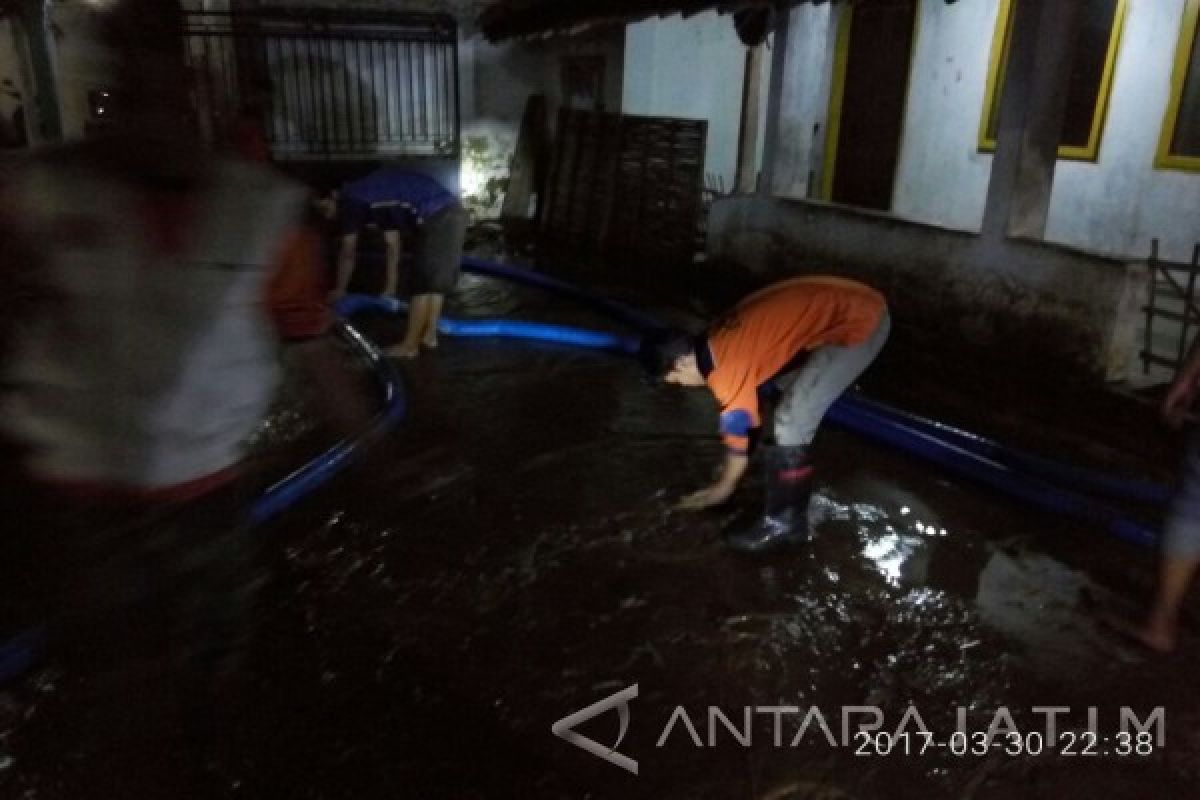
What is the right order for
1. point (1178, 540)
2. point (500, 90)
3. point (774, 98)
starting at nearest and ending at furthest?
point (1178, 540) → point (774, 98) → point (500, 90)

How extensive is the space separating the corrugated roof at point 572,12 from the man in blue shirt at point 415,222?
12.7ft

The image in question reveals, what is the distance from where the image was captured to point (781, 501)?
4.30 meters

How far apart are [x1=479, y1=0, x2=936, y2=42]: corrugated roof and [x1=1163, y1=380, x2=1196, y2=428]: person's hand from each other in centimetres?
596

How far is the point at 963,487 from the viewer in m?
5.05

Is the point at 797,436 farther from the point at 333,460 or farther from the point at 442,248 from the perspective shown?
the point at 442,248

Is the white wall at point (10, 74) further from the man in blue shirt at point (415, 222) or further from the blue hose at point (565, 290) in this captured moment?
the man in blue shirt at point (415, 222)

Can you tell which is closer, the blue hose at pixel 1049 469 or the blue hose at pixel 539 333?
the blue hose at pixel 1049 469

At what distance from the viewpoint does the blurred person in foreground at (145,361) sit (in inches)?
72.2

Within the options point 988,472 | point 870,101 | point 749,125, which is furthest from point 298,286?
point 870,101

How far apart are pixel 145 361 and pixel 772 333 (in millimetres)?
2702

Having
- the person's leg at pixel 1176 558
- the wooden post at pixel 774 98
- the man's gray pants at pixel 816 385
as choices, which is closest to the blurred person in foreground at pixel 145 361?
the man's gray pants at pixel 816 385

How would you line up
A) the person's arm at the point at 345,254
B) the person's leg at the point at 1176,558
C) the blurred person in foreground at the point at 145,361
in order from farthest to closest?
the person's arm at the point at 345,254, the person's leg at the point at 1176,558, the blurred person in foreground at the point at 145,361

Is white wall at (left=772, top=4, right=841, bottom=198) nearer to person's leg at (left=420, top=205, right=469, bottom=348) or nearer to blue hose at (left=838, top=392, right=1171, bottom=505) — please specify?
person's leg at (left=420, top=205, right=469, bottom=348)

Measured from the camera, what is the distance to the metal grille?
1239 centimetres
